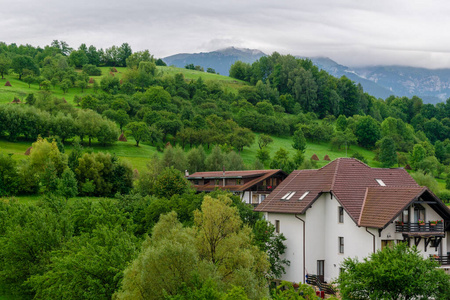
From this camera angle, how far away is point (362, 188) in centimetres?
4812

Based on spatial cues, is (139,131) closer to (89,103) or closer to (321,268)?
(89,103)

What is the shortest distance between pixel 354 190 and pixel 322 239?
4955 mm

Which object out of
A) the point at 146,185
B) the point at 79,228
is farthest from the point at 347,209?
the point at 146,185

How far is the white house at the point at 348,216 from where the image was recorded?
43.5 metres

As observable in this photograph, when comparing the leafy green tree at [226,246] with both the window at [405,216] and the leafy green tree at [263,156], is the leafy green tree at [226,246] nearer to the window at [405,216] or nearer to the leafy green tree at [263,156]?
the window at [405,216]

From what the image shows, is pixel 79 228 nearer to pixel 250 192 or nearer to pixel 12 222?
pixel 12 222

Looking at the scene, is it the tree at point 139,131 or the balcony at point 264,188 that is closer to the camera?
the balcony at point 264,188

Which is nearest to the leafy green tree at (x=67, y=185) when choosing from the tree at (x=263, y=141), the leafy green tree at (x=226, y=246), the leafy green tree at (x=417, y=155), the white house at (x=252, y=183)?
the white house at (x=252, y=183)

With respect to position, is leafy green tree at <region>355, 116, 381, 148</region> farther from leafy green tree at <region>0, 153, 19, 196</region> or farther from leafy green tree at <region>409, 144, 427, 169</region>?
leafy green tree at <region>0, 153, 19, 196</region>

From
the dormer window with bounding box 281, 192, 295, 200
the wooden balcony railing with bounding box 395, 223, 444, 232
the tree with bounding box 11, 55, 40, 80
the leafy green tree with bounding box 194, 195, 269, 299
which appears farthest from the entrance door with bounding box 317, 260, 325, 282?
the tree with bounding box 11, 55, 40, 80

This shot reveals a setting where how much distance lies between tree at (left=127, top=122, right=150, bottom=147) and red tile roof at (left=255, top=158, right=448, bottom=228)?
75602 millimetres

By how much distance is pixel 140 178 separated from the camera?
8969cm

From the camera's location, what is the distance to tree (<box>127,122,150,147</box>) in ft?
415

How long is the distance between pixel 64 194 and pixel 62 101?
2804 inches
